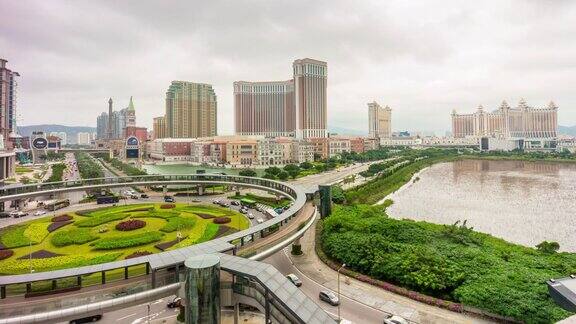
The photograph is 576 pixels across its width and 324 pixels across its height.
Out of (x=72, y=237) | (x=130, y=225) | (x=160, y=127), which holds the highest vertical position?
(x=160, y=127)

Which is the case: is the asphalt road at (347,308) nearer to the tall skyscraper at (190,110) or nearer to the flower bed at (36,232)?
the flower bed at (36,232)

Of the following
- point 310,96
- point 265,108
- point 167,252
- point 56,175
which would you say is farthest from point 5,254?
point 265,108

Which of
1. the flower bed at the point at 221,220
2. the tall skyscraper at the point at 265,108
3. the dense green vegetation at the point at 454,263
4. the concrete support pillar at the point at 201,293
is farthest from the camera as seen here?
the tall skyscraper at the point at 265,108

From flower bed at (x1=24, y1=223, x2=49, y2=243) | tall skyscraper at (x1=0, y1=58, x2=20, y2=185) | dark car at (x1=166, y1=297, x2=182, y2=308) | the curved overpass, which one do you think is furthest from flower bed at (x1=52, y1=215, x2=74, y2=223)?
tall skyscraper at (x1=0, y1=58, x2=20, y2=185)

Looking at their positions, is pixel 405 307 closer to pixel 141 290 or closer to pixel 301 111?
pixel 141 290

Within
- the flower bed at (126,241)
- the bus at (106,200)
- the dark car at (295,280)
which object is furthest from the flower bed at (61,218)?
the dark car at (295,280)

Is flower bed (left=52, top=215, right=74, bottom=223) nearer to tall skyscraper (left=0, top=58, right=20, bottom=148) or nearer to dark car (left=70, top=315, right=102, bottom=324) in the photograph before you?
dark car (left=70, top=315, right=102, bottom=324)

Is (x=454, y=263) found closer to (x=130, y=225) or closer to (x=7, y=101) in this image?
(x=130, y=225)
